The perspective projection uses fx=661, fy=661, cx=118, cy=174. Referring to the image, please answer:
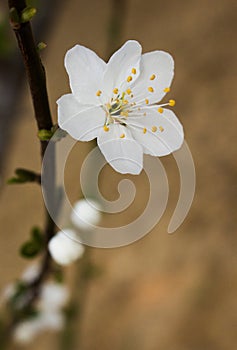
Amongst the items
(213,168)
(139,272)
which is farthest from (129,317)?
(213,168)

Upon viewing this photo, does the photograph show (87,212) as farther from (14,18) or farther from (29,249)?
(14,18)

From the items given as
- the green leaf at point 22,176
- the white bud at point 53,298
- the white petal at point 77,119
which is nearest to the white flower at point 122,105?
the white petal at point 77,119

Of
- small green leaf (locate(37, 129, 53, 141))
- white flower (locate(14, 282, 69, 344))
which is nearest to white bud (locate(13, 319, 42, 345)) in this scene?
white flower (locate(14, 282, 69, 344))

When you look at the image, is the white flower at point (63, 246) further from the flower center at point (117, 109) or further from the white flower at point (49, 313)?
the white flower at point (49, 313)

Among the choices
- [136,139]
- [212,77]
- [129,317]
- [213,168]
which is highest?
[136,139]

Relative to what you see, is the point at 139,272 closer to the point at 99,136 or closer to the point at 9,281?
the point at 9,281
